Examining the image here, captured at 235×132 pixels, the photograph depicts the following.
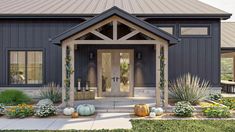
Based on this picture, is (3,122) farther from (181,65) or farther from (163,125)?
(181,65)

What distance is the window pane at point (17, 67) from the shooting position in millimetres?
11594

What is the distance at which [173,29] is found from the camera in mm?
11500

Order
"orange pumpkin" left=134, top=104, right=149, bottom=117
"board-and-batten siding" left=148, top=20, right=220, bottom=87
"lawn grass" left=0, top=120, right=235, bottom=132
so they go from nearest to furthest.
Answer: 1. "lawn grass" left=0, top=120, right=235, bottom=132
2. "orange pumpkin" left=134, top=104, right=149, bottom=117
3. "board-and-batten siding" left=148, top=20, right=220, bottom=87

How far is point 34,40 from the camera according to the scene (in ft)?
37.8

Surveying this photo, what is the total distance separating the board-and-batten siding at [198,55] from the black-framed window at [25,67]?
22.8 ft

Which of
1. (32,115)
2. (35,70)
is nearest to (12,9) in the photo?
(35,70)

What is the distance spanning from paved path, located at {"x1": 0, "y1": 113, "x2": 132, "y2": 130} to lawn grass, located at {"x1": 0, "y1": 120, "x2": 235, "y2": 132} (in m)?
0.44

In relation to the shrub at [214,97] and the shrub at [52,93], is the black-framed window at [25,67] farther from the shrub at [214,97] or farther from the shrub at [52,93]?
the shrub at [214,97]

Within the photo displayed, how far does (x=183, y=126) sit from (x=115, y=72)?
5.56 meters

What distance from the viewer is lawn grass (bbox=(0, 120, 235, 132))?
645cm

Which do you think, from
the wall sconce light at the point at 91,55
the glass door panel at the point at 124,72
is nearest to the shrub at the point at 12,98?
the wall sconce light at the point at 91,55

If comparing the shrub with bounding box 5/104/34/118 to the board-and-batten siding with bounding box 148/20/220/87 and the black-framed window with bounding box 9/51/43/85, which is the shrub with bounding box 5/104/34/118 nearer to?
the black-framed window with bounding box 9/51/43/85

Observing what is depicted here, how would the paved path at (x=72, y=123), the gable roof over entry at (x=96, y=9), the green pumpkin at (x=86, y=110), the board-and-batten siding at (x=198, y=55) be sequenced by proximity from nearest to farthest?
the paved path at (x=72, y=123)
the green pumpkin at (x=86, y=110)
the gable roof over entry at (x=96, y=9)
the board-and-batten siding at (x=198, y=55)

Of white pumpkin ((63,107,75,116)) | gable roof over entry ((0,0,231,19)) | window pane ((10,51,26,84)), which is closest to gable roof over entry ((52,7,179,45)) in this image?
white pumpkin ((63,107,75,116))
